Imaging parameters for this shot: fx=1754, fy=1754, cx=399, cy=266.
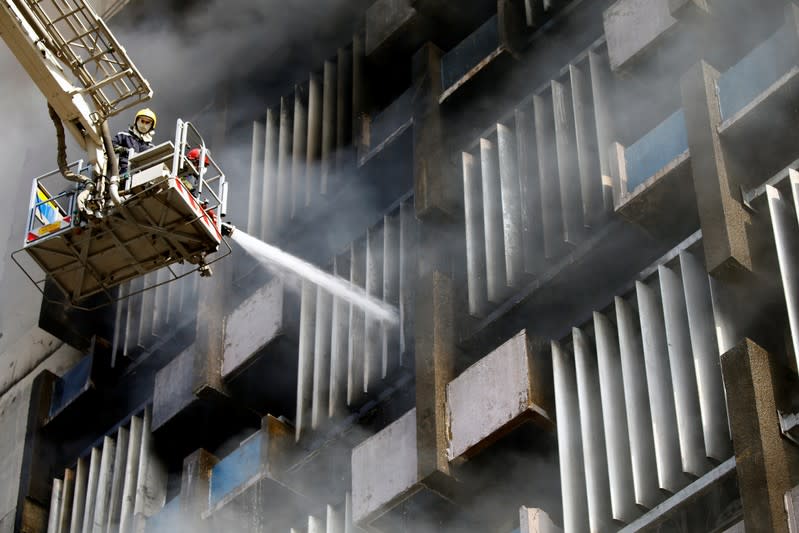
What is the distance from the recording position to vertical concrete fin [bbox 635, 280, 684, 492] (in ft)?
64.0

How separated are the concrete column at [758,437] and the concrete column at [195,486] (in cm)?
1026

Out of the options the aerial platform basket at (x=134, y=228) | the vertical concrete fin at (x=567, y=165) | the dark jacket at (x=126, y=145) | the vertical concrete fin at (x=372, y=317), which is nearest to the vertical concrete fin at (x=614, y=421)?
the vertical concrete fin at (x=567, y=165)

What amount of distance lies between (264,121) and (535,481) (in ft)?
33.7

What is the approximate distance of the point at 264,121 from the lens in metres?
30.2

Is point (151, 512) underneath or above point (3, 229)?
underneath

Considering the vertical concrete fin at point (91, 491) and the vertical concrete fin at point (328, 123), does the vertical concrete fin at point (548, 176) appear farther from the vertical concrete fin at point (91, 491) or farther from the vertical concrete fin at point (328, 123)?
the vertical concrete fin at point (91, 491)

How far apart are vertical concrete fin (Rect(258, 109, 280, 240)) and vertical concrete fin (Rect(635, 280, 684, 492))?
8.98 m

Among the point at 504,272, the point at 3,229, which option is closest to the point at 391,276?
the point at 504,272

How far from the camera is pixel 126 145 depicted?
2228 cm

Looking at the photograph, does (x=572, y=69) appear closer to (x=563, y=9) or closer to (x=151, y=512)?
(x=563, y=9)

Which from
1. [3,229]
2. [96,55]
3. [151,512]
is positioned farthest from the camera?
[3,229]

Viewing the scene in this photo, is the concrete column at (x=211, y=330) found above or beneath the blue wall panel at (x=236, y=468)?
above

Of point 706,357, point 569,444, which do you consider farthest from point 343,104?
point 706,357

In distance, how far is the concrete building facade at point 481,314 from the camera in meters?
19.7
